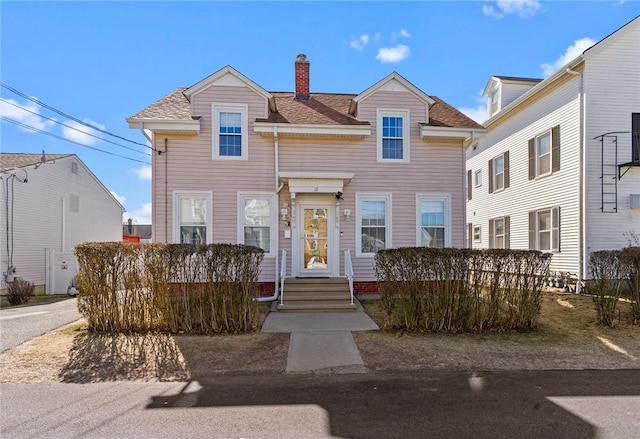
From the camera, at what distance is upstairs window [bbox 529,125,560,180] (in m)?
12.2

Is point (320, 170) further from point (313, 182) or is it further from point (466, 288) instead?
point (466, 288)

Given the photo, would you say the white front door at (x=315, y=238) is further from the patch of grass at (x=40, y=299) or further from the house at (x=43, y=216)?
the house at (x=43, y=216)

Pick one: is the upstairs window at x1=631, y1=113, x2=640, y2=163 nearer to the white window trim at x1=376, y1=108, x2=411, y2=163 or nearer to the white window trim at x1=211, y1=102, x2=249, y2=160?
the white window trim at x1=376, y1=108, x2=411, y2=163

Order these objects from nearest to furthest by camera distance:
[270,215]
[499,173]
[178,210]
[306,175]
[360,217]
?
[306,175]
[178,210]
[270,215]
[360,217]
[499,173]

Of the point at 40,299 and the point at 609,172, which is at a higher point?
the point at 609,172

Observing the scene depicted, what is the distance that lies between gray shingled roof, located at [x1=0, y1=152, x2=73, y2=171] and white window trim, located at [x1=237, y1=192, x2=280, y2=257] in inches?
446

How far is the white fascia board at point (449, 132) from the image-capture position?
10.7m

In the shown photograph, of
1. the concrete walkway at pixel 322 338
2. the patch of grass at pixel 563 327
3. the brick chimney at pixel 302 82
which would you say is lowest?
the concrete walkway at pixel 322 338

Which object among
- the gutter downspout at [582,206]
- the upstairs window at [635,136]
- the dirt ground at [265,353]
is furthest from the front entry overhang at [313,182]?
the upstairs window at [635,136]

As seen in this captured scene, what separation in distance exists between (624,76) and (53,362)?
1607cm

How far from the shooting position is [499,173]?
1606cm

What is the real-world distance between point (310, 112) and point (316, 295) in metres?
5.70

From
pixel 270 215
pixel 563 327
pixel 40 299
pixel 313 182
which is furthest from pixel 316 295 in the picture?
pixel 40 299

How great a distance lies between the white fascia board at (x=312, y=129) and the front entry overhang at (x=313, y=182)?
125 centimetres
